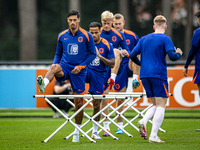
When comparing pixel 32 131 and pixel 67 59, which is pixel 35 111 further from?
pixel 67 59

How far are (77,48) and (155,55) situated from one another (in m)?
1.47

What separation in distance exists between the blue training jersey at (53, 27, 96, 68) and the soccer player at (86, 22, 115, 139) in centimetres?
56

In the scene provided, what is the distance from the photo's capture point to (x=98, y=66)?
761 cm

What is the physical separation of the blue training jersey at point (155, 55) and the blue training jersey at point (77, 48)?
1.13 m

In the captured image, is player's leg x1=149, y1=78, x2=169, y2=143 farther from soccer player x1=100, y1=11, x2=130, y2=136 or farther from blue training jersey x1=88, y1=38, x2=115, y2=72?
soccer player x1=100, y1=11, x2=130, y2=136

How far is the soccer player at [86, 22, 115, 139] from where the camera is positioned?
7465 mm

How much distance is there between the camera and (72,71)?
668 cm

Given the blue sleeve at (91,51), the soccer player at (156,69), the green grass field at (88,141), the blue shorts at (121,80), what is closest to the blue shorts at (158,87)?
the soccer player at (156,69)

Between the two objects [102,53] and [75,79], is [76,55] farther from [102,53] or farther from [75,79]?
[102,53]

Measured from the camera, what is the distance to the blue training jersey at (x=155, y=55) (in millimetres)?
6223

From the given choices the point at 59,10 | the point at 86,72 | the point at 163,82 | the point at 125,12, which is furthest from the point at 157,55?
the point at 59,10

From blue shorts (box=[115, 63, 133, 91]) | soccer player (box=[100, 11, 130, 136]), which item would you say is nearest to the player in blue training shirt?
soccer player (box=[100, 11, 130, 136])

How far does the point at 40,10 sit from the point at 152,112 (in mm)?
26045

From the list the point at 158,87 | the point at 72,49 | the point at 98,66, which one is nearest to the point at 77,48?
the point at 72,49
